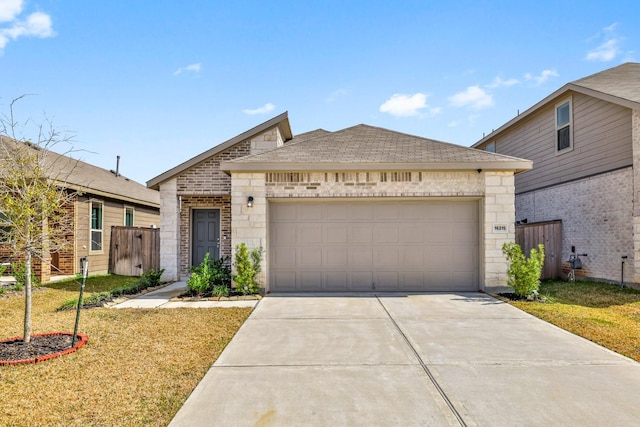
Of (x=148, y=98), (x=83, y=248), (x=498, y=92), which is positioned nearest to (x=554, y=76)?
(x=498, y=92)

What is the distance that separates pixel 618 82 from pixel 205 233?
44.3ft

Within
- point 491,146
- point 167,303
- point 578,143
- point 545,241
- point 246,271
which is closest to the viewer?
point 167,303

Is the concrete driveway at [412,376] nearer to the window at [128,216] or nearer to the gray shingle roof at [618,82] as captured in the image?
the gray shingle roof at [618,82]

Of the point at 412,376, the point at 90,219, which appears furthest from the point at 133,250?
the point at 412,376

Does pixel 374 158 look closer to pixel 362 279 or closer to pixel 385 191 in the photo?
pixel 385 191

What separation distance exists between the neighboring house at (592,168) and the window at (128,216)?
15984 millimetres

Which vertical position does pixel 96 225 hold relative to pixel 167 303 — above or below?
above

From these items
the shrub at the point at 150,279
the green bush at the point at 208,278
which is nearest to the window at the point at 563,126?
the green bush at the point at 208,278

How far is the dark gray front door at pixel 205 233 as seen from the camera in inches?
476

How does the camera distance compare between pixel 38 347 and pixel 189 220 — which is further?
pixel 189 220

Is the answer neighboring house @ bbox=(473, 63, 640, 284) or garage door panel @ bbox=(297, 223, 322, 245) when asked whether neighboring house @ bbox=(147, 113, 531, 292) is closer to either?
garage door panel @ bbox=(297, 223, 322, 245)

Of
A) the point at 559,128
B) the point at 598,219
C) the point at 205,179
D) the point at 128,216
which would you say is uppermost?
the point at 559,128

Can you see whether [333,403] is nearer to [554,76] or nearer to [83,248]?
[83,248]

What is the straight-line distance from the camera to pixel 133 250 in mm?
13773
